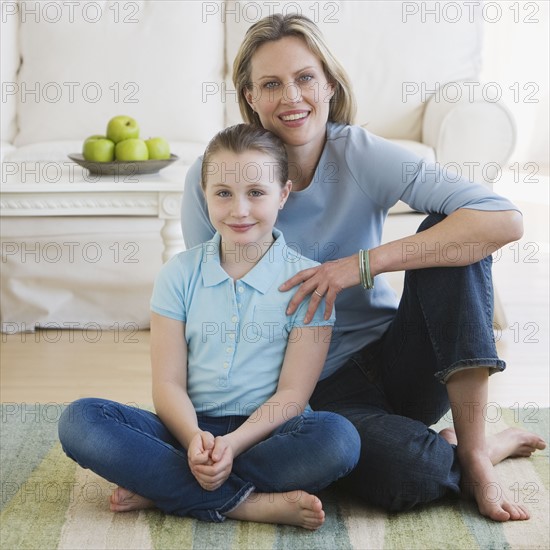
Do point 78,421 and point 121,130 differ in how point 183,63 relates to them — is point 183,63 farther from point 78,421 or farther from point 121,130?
point 78,421

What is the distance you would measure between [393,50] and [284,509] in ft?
6.45

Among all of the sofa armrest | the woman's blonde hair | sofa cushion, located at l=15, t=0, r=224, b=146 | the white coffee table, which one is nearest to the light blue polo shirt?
the woman's blonde hair

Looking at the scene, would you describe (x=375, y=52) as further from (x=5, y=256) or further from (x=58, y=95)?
(x=5, y=256)

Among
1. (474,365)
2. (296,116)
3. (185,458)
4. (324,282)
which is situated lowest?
(185,458)

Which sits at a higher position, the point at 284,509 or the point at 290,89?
the point at 290,89

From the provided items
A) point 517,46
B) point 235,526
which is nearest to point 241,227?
point 235,526

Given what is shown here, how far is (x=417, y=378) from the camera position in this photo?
1586mm

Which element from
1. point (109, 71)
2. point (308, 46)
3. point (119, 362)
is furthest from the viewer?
point (109, 71)

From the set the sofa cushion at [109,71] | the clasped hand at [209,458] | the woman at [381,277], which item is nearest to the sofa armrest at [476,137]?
the sofa cushion at [109,71]

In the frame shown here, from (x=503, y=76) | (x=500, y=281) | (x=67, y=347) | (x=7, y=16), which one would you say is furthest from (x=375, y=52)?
(x=503, y=76)

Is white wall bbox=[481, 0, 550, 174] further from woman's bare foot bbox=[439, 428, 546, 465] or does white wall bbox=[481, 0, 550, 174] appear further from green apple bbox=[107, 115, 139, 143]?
woman's bare foot bbox=[439, 428, 546, 465]

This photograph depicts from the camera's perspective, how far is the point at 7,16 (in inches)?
119

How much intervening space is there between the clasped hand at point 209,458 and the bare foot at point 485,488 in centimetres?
38

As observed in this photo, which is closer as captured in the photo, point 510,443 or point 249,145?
point 249,145
